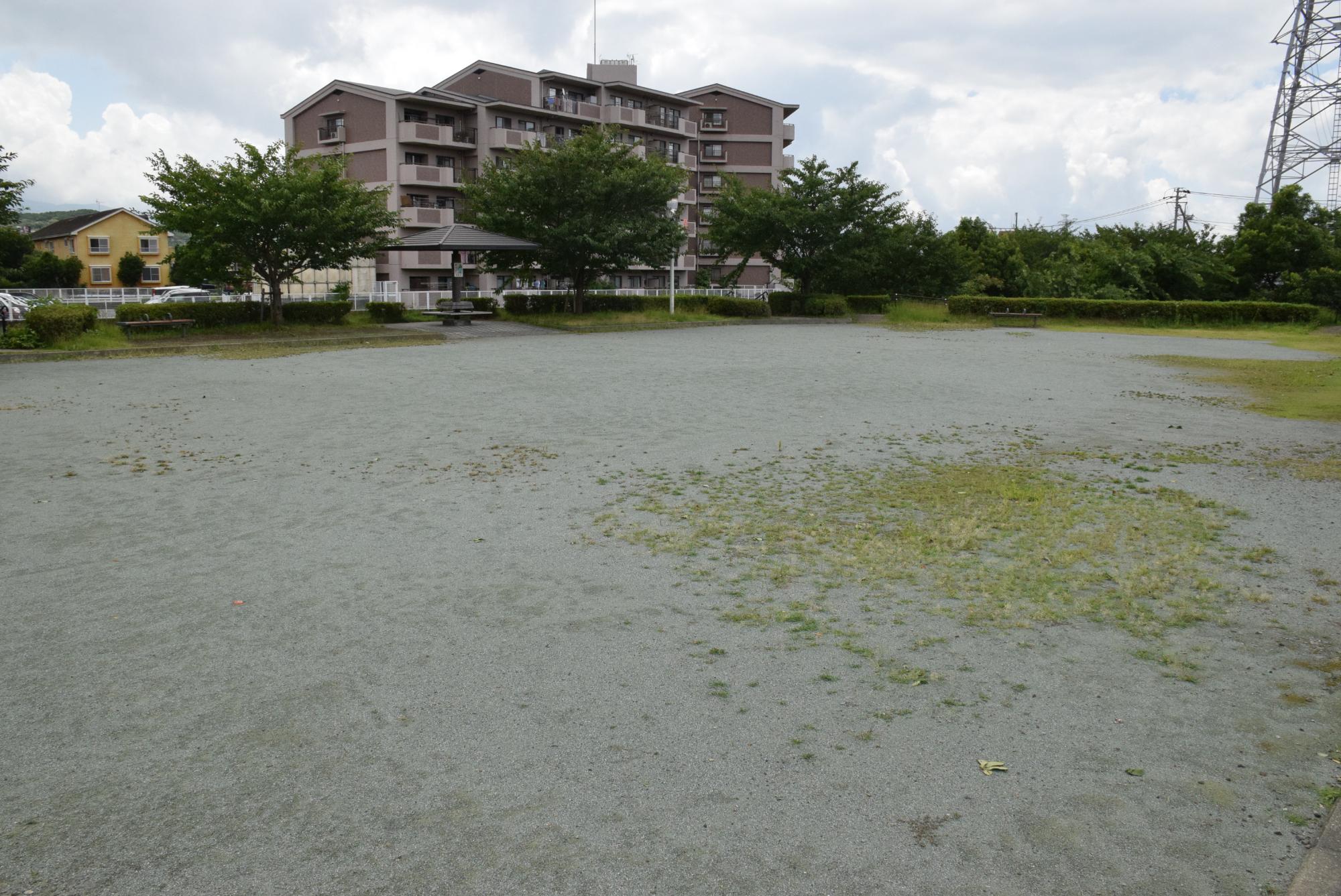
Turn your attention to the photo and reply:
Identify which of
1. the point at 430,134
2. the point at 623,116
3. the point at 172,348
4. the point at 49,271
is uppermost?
the point at 623,116

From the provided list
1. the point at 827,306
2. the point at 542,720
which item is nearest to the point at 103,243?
the point at 827,306

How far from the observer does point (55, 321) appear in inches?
795

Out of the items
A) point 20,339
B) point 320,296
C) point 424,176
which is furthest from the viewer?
point 424,176

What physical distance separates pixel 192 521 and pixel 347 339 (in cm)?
1765

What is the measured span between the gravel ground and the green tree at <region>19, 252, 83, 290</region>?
57.9 m

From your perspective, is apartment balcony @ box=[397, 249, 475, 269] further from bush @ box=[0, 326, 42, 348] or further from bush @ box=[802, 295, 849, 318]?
bush @ box=[0, 326, 42, 348]

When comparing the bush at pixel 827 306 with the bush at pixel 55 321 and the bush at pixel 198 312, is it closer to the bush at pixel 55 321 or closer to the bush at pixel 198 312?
the bush at pixel 198 312

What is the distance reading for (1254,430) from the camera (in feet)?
35.9

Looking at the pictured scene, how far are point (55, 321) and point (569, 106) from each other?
41.0 m

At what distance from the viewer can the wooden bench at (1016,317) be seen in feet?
119

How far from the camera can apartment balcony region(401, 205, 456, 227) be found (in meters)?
48.5

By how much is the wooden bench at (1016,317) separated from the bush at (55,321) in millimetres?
28401

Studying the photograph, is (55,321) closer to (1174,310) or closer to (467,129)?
(1174,310)

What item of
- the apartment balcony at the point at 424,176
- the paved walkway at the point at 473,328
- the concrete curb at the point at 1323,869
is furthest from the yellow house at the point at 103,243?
the concrete curb at the point at 1323,869
